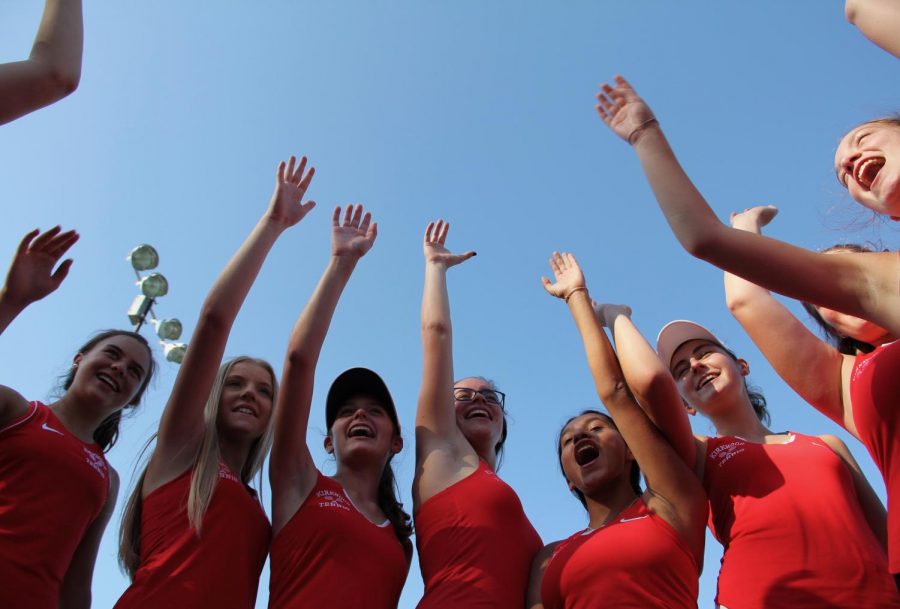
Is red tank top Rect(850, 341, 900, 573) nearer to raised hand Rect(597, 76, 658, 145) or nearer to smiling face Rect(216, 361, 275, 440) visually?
raised hand Rect(597, 76, 658, 145)

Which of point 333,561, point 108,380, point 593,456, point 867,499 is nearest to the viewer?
point 867,499

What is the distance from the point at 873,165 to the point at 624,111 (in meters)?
1.02

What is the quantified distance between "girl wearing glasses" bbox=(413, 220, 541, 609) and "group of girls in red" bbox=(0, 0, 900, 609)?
15 mm

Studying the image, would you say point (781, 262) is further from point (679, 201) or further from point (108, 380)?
point (108, 380)

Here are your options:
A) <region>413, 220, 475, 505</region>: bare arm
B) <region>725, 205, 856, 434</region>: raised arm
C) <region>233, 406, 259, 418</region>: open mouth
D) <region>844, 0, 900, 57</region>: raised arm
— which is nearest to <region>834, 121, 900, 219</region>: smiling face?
<region>844, 0, 900, 57</region>: raised arm

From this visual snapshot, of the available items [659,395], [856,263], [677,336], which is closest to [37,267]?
[659,395]

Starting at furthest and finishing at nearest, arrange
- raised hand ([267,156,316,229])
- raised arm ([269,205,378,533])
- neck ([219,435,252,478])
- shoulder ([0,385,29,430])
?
raised hand ([267,156,316,229]), neck ([219,435,252,478]), raised arm ([269,205,378,533]), shoulder ([0,385,29,430])

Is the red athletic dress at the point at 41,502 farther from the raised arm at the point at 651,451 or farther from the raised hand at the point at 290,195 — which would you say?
the raised arm at the point at 651,451

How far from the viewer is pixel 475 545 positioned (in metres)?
3.46

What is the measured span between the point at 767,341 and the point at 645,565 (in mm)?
1358

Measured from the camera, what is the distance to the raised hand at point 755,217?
4.06 meters

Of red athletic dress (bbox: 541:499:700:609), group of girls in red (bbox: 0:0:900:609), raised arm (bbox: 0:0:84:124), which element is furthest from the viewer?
red athletic dress (bbox: 541:499:700:609)

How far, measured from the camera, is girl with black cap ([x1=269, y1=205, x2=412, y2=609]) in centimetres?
336

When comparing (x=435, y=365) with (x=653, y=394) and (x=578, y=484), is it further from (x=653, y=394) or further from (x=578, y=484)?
(x=653, y=394)
